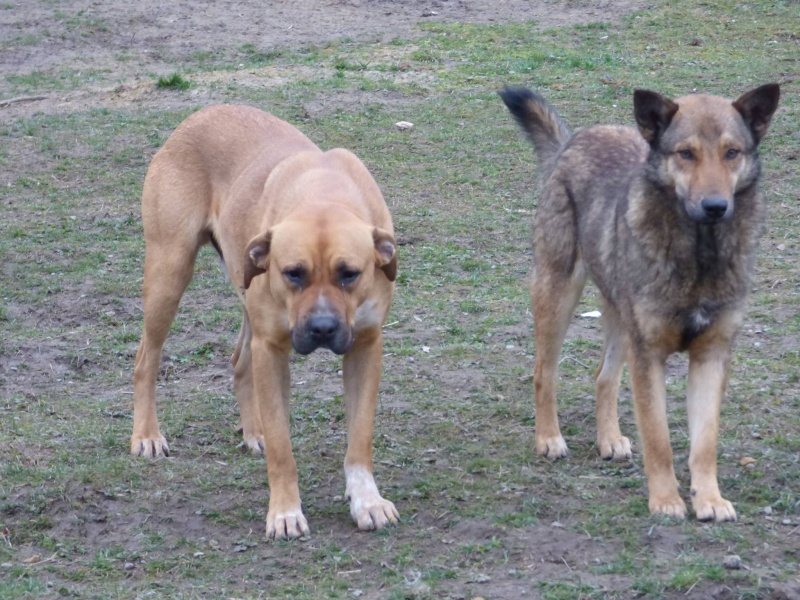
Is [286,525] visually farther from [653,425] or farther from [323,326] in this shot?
[653,425]

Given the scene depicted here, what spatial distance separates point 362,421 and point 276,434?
37 centimetres

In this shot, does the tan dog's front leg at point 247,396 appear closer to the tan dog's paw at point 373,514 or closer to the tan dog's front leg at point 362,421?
the tan dog's front leg at point 362,421

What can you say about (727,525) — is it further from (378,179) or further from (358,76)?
(358,76)

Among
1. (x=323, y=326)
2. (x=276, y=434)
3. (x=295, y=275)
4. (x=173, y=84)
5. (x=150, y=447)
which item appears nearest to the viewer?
(x=323, y=326)

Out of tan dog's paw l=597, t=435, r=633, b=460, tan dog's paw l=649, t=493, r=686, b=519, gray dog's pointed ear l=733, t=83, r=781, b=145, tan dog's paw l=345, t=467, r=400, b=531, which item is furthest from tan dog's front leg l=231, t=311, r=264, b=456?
gray dog's pointed ear l=733, t=83, r=781, b=145

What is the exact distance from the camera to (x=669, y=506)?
463 centimetres

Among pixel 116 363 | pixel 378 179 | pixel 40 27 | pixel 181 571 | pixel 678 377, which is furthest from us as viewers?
pixel 40 27

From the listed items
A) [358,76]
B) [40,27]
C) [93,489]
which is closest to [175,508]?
[93,489]

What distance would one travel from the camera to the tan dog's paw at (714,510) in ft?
14.9

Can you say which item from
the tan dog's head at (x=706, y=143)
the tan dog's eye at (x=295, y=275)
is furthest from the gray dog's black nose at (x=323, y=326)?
the tan dog's head at (x=706, y=143)

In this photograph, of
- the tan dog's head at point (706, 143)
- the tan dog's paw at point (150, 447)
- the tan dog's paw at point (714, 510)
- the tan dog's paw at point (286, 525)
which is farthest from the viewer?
the tan dog's paw at point (150, 447)

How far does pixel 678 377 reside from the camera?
21.4ft

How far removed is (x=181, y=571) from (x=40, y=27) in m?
13.0

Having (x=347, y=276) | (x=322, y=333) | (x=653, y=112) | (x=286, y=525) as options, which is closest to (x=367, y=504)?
(x=286, y=525)
